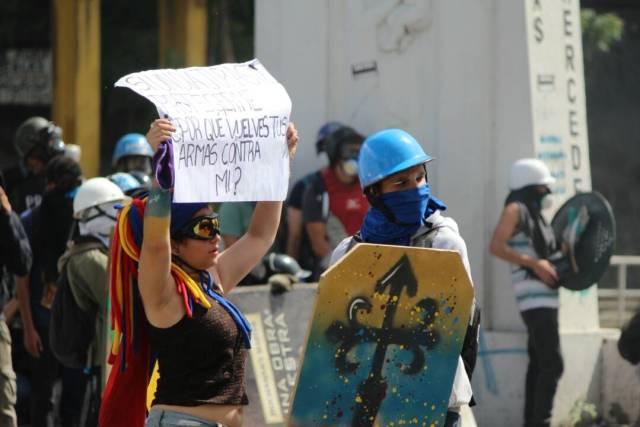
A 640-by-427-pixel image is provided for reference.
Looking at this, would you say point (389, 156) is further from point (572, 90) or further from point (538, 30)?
point (572, 90)

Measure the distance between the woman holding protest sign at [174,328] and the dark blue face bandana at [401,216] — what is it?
1.98ft

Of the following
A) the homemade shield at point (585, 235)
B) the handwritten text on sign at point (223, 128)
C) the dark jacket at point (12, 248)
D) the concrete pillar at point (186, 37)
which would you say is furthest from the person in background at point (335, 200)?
the concrete pillar at point (186, 37)

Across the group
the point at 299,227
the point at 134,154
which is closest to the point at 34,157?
the point at 134,154

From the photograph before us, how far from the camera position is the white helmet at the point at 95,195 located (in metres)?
7.67

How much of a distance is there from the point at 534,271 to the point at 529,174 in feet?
2.01

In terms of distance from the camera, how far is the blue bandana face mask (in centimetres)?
480

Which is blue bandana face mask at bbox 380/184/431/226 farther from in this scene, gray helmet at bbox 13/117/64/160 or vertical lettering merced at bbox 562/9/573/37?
vertical lettering merced at bbox 562/9/573/37

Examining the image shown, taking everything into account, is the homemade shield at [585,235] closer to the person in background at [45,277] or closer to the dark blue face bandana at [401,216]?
the person in background at [45,277]

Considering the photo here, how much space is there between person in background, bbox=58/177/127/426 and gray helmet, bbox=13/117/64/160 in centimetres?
158

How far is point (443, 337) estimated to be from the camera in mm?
4469

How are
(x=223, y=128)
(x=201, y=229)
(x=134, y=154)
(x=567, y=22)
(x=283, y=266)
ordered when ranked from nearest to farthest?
(x=223, y=128) < (x=201, y=229) < (x=283, y=266) < (x=567, y=22) < (x=134, y=154)

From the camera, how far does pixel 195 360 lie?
4.38 metres

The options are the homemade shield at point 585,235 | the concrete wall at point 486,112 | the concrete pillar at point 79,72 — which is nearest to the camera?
the homemade shield at point 585,235

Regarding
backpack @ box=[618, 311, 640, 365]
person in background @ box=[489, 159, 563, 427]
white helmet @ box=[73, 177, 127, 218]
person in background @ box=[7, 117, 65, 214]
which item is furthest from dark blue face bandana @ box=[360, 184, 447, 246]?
person in background @ box=[7, 117, 65, 214]
